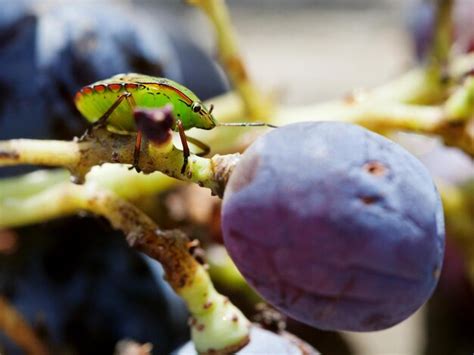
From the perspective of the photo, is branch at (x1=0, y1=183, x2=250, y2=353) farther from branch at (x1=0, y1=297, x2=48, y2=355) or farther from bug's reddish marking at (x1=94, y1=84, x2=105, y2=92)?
branch at (x1=0, y1=297, x2=48, y2=355)

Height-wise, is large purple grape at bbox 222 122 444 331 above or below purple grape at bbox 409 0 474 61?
above

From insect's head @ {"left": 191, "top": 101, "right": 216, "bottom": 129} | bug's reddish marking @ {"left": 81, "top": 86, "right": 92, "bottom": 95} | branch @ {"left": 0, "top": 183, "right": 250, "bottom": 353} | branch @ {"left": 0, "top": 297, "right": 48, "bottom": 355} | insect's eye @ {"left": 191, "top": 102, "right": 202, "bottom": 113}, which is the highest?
bug's reddish marking @ {"left": 81, "top": 86, "right": 92, "bottom": 95}

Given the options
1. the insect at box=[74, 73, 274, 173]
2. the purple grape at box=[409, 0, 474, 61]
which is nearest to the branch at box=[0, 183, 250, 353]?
the insect at box=[74, 73, 274, 173]

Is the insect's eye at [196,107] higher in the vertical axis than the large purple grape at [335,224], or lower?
higher

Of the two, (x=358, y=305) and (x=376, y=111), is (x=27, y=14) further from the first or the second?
(x=358, y=305)

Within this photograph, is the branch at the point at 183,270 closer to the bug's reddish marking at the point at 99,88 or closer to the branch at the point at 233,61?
the bug's reddish marking at the point at 99,88

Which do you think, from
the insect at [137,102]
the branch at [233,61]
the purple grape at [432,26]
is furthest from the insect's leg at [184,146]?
the purple grape at [432,26]

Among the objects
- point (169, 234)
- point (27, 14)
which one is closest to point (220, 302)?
point (169, 234)
